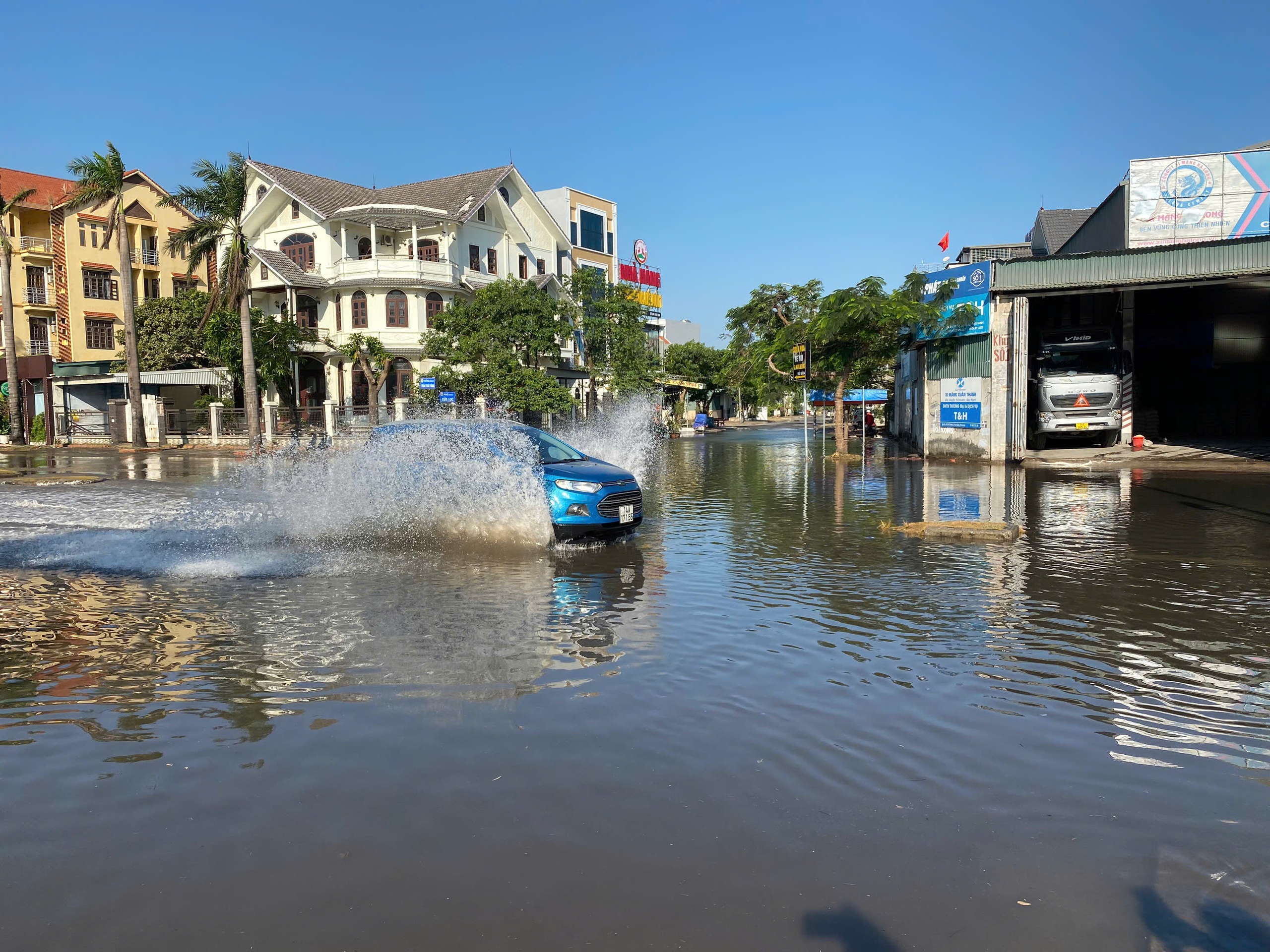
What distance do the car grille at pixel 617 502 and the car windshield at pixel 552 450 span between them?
99cm

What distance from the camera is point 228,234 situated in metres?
37.0

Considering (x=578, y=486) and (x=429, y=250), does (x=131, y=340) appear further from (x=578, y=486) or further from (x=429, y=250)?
(x=578, y=486)

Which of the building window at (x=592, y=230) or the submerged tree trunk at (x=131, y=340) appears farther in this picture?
the building window at (x=592, y=230)

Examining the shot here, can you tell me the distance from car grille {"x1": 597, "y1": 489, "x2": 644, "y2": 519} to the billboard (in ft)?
76.6

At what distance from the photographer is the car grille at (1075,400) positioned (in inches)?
976

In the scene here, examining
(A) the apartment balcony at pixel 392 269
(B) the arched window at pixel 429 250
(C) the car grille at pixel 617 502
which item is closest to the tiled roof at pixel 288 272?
(A) the apartment balcony at pixel 392 269

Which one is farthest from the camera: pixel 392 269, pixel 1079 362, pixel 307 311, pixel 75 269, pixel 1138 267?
pixel 75 269

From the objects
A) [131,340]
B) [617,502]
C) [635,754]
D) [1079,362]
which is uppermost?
[131,340]

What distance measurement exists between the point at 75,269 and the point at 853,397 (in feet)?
155

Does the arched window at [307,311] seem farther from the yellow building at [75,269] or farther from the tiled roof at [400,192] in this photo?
the yellow building at [75,269]

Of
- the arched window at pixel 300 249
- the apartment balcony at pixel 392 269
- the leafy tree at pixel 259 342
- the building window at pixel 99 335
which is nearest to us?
the leafy tree at pixel 259 342

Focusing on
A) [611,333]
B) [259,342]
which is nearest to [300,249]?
[259,342]

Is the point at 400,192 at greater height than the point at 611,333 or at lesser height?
greater

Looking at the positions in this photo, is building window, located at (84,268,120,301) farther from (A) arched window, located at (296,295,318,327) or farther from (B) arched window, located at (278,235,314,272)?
(A) arched window, located at (296,295,318,327)
